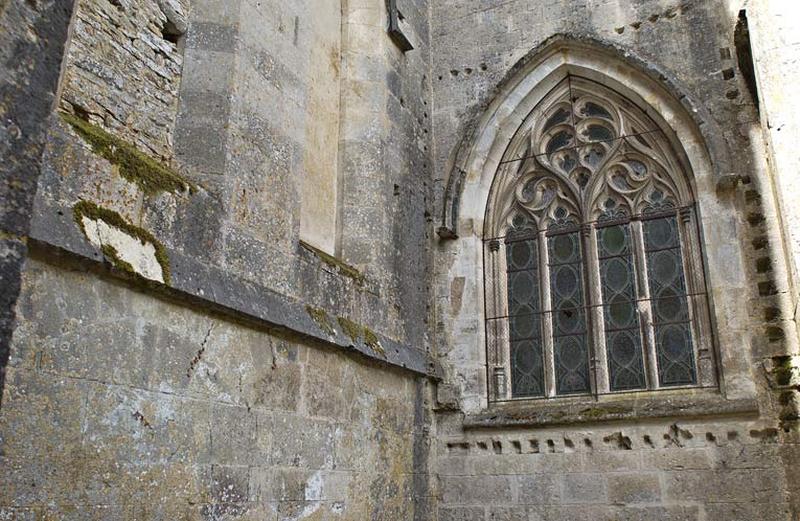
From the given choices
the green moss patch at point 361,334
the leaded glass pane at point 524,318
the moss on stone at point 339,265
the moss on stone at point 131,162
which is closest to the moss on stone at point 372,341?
the green moss patch at point 361,334

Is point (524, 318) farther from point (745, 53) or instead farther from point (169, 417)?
point (169, 417)

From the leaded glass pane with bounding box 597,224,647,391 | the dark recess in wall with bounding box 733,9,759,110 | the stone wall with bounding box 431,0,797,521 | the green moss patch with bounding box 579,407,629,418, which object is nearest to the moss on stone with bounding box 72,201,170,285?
the stone wall with bounding box 431,0,797,521

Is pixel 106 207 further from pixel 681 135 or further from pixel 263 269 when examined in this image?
pixel 681 135

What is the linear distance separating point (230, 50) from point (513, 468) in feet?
11.6

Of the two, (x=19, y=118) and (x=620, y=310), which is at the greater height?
(x=620, y=310)

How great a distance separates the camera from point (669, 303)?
575 centimetres

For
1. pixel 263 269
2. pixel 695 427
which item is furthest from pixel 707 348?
pixel 263 269

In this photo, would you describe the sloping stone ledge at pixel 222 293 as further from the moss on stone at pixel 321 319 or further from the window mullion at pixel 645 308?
the window mullion at pixel 645 308

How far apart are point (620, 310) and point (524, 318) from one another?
2.52 feet

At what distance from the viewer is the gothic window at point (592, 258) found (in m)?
5.71

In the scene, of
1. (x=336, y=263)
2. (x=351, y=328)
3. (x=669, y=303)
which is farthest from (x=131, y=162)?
(x=669, y=303)

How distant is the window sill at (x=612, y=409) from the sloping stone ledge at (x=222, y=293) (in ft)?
3.38

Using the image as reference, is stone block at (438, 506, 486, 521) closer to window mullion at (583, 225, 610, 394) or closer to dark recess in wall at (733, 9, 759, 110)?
window mullion at (583, 225, 610, 394)

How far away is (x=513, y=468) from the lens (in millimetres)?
5617
